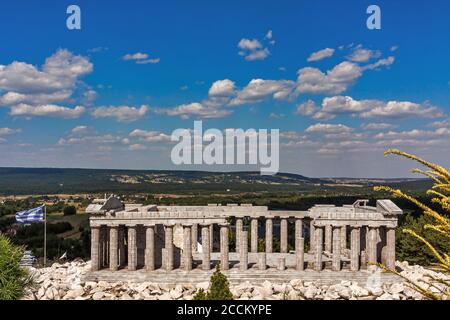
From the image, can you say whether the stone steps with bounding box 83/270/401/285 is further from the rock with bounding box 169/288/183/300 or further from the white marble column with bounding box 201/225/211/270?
the rock with bounding box 169/288/183/300

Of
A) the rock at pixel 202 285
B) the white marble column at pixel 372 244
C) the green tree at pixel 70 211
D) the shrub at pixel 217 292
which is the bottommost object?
the green tree at pixel 70 211

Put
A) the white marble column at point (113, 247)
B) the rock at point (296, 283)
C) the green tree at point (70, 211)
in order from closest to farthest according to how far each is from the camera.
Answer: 1. the rock at point (296, 283)
2. the white marble column at point (113, 247)
3. the green tree at point (70, 211)

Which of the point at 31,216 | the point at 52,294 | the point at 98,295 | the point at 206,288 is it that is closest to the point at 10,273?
the point at 52,294

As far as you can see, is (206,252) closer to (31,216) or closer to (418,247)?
(31,216)

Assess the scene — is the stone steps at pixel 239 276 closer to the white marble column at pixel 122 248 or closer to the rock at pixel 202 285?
the rock at pixel 202 285

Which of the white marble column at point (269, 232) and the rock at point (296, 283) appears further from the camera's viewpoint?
the white marble column at point (269, 232)

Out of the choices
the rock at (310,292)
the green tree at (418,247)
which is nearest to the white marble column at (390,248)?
the rock at (310,292)
